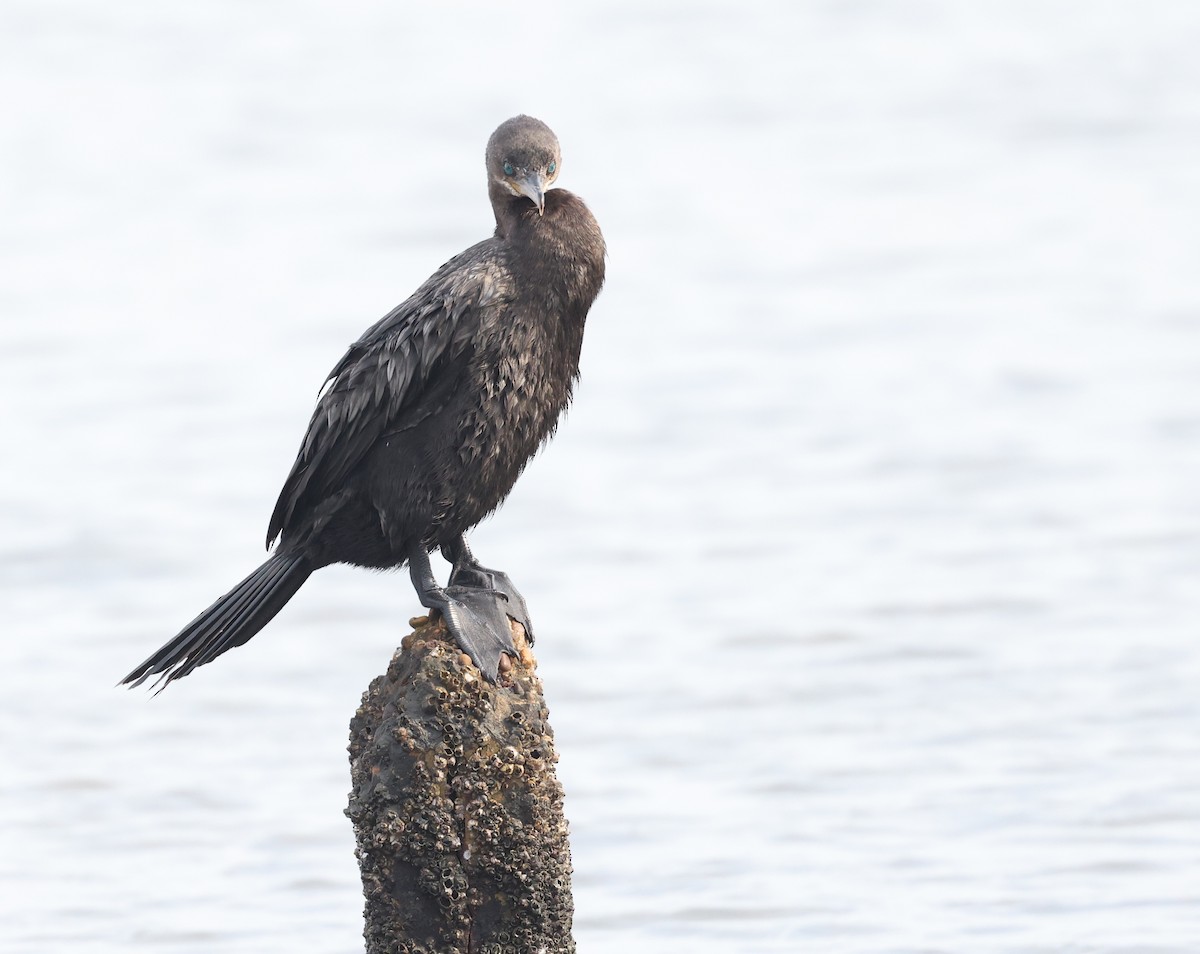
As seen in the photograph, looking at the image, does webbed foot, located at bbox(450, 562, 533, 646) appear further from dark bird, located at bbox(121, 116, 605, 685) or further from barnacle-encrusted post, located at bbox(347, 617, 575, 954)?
barnacle-encrusted post, located at bbox(347, 617, 575, 954)

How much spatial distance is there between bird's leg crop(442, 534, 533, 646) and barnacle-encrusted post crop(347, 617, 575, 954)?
419mm

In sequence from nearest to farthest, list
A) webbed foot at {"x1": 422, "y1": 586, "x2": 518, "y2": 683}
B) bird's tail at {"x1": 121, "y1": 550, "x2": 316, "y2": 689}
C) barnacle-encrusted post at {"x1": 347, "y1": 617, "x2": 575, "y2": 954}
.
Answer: barnacle-encrusted post at {"x1": 347, "y1": 617, "x2": 575, "y2": 954}
webbed foot at {"x1": 422, "y1": 586, "x2": 518, "y2": 683}
bird's tail at {"x1": 121, "y1": 550, "x2": 316, "y2": 689}

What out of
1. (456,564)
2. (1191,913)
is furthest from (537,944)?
(1191,913)

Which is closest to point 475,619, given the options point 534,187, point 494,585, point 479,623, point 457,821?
point 479,623

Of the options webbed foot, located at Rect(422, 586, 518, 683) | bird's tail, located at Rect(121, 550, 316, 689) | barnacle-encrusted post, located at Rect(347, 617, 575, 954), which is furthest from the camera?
bird's tail, located at Rect(121, 550, 316, 689)

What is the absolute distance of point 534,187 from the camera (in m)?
6.59

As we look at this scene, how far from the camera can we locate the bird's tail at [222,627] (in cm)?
654

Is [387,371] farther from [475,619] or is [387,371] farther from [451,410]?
[475,619]

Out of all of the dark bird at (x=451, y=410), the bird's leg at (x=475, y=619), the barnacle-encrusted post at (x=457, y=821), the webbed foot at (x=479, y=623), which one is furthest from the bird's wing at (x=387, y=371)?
the barnacle-encrusted post at (x=457, y=821)

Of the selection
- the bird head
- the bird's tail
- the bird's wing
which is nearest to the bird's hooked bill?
the bird head

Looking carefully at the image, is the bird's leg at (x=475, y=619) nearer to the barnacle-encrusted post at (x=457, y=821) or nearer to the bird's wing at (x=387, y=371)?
the barnacle-encrusted post at (x=457, y=821)

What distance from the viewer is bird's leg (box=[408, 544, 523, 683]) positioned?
20.6 ft

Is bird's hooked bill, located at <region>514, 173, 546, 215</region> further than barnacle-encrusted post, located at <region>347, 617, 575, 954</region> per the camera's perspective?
Yes

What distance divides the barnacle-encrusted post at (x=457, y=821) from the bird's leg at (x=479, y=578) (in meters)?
0.42
